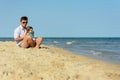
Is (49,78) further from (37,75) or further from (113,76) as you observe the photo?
(113,76)

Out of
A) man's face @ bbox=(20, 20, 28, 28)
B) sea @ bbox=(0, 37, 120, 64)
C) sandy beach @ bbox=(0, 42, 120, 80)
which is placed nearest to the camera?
sandy beach @ bbox=(0, 42, 120, 80)

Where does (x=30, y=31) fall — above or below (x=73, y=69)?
above

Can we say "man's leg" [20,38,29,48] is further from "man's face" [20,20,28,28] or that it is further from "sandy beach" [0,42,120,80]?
"sandy beach" [0,42,120,80]

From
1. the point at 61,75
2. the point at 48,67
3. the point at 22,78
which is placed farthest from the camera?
the point at 48,67

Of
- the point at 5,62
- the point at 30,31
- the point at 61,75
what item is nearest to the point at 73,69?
the point at 61,75

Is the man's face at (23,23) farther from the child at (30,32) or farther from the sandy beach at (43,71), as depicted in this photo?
the sandy beach at (43,71)

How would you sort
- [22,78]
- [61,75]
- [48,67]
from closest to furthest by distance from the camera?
[22,78] < [61,75] < [48,67]

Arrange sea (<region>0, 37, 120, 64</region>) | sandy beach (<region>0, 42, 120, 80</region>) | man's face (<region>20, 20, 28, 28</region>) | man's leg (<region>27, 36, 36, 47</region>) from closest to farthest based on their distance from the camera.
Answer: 1. sandy beach (<region>0, 42, 120, 80</region>)
2. man's face (<region>20, 20, 28, 28</region>)
3. man's leg (<region>27, 36, 36, 47</region>)
4. sea (<region>0, 37, 120, 64</region>)

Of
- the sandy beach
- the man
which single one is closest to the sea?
the man

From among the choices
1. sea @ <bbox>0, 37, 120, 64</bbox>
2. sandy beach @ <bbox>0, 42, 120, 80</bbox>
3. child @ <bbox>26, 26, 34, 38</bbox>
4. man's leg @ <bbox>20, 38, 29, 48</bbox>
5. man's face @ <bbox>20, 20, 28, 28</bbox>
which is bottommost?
sea @ <bbox>0, 37, 120, 64</bbox>

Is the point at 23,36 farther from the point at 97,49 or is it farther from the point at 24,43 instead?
the point at 97,49

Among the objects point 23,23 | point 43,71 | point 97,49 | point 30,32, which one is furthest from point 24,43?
point 97,49

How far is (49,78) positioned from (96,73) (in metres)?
1.76

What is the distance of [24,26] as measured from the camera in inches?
497
